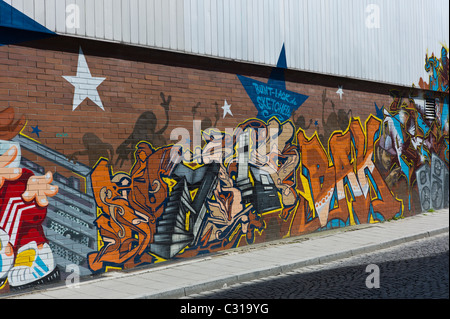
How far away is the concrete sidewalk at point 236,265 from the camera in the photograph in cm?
768

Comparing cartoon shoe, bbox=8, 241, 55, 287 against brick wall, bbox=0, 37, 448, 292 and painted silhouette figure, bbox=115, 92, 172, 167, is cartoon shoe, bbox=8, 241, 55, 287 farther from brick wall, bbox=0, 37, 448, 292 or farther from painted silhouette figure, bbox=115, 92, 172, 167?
painted silhouette figure, bbox=115, 92, 172, 167

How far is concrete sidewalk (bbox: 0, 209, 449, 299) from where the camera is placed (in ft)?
25.2

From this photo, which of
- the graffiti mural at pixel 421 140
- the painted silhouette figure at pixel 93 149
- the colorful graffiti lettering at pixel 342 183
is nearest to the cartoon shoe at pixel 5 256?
the painted silhouette figure at pixel 93 149

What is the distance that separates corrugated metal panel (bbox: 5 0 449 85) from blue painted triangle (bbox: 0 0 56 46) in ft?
0.32

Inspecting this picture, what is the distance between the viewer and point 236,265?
941 centimetres

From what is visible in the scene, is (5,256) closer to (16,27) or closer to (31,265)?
(31,265)

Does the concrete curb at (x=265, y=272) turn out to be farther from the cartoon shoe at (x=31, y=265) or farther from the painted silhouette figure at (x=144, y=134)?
the painted silhouette figure at (x=144, y=134)

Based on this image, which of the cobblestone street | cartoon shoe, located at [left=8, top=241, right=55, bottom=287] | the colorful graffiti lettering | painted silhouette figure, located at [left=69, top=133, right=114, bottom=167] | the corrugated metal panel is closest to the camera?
the cobblestone street

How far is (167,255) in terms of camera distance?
9789mm

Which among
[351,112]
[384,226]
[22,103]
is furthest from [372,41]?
[22,103]

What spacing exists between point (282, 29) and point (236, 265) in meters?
5.48

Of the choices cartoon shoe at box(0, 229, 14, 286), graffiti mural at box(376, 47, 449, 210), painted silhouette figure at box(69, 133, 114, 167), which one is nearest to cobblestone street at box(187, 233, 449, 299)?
cartoon shoe at box(0, 229, 14, 286)

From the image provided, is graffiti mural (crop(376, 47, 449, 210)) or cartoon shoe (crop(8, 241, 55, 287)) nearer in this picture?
cartoon shoe (crop(8, 241, 55, 287))

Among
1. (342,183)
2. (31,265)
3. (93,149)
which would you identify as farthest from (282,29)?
(31,265)
